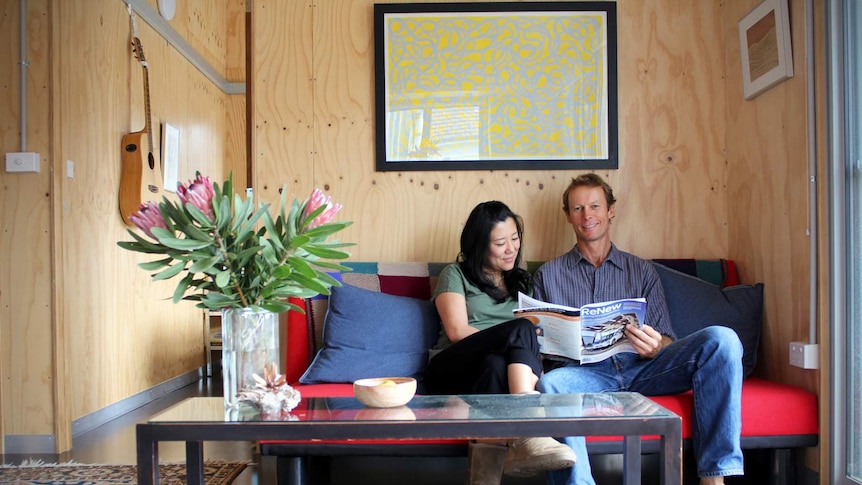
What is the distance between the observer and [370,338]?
2.46 meters

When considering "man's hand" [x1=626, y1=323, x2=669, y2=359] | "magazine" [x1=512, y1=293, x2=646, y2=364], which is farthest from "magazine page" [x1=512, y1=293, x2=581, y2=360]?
"man's hand" [x1=626, y1=323, x2=669, y2=359]

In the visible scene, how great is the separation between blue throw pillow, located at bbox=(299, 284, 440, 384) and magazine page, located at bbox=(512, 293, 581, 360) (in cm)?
44

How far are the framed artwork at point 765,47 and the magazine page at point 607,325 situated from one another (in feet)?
3.21

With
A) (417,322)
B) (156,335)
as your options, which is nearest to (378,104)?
(417,322)

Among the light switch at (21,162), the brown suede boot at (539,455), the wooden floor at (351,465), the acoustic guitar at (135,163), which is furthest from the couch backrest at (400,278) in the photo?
the acoustic guitar at (135,163)

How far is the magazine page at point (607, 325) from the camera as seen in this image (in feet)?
7.14

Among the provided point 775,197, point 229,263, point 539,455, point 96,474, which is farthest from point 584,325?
point 96,474

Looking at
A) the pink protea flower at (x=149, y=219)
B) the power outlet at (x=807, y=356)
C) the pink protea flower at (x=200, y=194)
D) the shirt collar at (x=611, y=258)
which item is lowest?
the power outlet at (x=807, y=356)

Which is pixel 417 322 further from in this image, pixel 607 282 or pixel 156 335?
pixel 156 335

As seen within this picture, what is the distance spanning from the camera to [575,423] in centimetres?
139

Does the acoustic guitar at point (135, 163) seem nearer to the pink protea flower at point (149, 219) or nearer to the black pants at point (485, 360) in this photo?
the black pants at point (485, 360)

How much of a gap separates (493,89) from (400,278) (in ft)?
2.84

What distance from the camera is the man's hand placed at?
220 centimetres

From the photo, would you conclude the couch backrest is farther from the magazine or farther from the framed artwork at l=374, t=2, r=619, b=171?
the magazine
